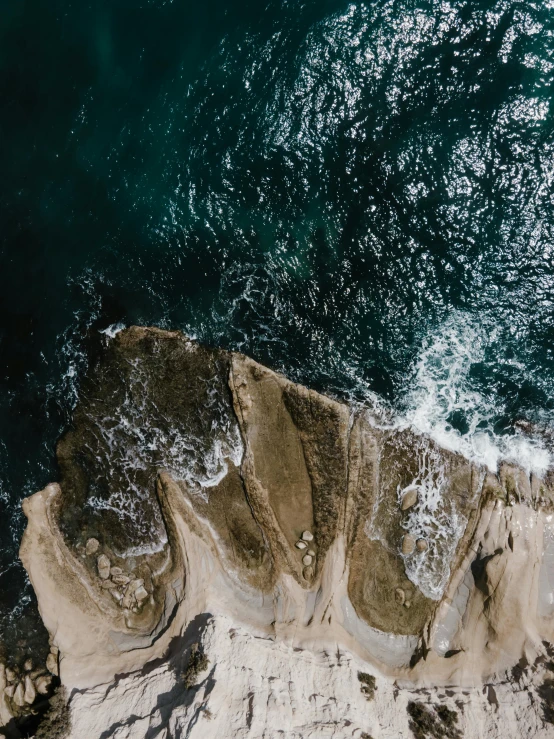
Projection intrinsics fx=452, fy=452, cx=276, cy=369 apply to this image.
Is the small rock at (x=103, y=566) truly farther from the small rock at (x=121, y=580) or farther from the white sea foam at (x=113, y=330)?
the white sea foam at (x=113, y=330)

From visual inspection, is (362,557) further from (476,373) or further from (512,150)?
(512,150)

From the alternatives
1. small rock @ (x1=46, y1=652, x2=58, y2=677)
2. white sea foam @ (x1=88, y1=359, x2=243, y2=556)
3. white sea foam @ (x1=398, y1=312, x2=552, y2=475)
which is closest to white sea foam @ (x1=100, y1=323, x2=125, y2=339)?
white sea foam @ (x1=88, y1=359, x2=243, y2=556)

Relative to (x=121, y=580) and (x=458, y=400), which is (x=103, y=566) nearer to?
(x=121, y=580)

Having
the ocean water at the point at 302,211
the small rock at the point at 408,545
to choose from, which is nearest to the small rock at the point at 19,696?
the ocean water at the point at 302,211

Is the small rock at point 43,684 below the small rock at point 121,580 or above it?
below

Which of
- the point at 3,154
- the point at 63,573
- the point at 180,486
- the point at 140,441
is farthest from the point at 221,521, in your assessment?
the point at 3,154

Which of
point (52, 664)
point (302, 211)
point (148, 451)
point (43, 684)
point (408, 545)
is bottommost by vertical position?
point (43, 684)

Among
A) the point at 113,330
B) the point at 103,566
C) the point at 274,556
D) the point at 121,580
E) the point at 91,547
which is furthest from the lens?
the point at 113,330

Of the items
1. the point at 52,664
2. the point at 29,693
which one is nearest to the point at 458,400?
the point at 52,664

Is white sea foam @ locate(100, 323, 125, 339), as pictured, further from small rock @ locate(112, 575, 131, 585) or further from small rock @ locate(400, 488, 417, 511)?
small rock @ locate(400, 488, 417, 511)
